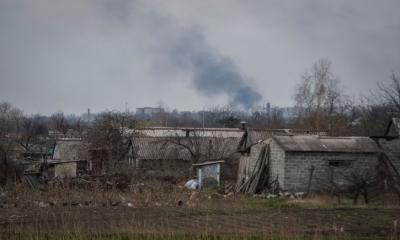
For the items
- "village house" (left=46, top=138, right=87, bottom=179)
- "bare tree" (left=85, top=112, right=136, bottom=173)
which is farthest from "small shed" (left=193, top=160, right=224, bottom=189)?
"bare tree" (left=85, top=112, right=136, bottom=173)

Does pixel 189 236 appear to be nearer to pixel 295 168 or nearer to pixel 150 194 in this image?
pixel 150 194

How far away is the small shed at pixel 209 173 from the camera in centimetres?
3462

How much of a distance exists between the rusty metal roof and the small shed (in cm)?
594

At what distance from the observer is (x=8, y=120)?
89125mm

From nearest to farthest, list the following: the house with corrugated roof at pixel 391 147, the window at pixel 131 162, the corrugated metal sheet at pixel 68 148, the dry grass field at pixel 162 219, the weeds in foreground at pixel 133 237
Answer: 1. the weeds in foreground at pixel 133 237
2. the dry grass field at pixel 162 219
3. the house with corrugated roof at pixel 391 147
4. the window at pixel 131 162
5. the corrugated metal sheet at pixel 68 148

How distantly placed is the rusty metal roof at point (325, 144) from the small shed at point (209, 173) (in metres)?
5.94

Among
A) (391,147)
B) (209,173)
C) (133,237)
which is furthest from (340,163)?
(133,237)

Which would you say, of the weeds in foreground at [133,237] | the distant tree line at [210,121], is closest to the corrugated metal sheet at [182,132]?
the distant tree line at [210,121]

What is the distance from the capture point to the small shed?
34.6 meters

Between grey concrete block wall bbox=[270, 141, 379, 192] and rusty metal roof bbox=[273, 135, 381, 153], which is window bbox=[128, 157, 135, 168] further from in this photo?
rusty metal roof bbox=[273, 135, 381, 153]

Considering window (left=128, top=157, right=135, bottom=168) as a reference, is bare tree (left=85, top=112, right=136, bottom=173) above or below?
above

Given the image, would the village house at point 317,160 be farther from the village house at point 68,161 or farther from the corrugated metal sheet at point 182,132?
the corrugated metal sheet at point 182,132

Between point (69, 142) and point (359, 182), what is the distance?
37.4 meters

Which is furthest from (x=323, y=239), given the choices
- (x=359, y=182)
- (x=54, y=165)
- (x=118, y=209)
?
(x=54, y=165)
